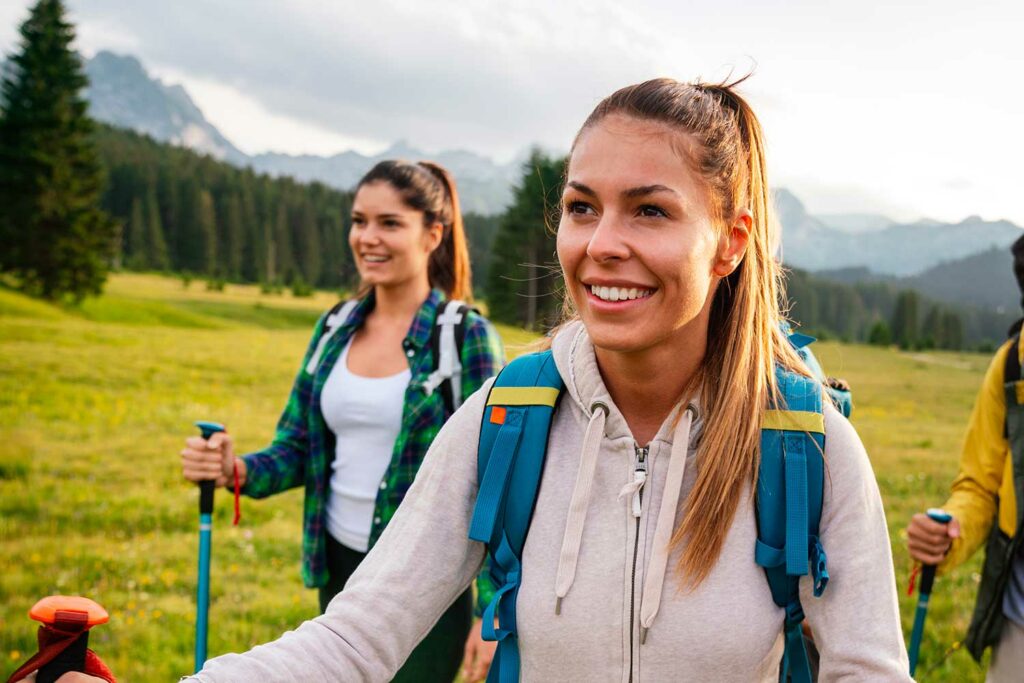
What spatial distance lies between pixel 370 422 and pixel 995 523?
3.04 meters

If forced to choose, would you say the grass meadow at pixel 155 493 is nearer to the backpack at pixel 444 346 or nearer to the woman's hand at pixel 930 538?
the backpack at pixel 444 346

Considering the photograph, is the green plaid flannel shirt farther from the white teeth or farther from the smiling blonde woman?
the white teeth

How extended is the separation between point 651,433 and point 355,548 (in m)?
2.25

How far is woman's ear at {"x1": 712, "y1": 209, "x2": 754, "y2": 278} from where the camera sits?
7.00 feet

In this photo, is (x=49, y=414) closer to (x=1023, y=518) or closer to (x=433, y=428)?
(x=433, y=428)

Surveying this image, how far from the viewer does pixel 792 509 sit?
192 centimetres

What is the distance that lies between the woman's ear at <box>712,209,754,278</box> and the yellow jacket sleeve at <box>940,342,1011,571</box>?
211 centimetres

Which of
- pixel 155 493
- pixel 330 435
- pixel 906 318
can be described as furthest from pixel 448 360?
pixel 906 318

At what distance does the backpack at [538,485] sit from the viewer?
1939 millimetres

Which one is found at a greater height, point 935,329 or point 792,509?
point 792,509

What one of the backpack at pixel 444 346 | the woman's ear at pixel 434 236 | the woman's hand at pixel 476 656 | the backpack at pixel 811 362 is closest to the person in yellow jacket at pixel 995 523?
the backpack at pixel 811 362

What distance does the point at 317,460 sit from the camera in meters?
4.14

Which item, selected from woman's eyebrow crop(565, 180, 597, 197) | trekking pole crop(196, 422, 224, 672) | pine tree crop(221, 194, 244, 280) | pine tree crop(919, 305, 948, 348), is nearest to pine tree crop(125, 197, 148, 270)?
pine tree crop(221, 194, 244, 280)

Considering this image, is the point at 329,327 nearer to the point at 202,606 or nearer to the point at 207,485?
the point at 207,485
